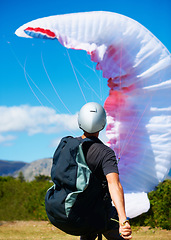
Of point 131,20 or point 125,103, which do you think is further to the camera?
point 125,103

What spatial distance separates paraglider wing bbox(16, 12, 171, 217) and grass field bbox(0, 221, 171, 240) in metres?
2.32

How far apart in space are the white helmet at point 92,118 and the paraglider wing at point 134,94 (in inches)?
67.2

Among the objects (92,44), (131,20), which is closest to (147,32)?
(131,20)

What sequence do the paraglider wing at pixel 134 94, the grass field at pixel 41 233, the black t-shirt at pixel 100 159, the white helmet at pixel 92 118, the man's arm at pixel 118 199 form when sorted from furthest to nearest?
the grass field at pixel 41 233 → the paraglider wing at pixel 134 94 → the white helmet at pixel 92 118 → the black t-shirt at pixel 100 159 → the man's arm at pixel 118 199

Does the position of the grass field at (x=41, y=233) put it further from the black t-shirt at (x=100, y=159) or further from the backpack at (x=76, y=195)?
the black t-shirt at (x=100, y=159)

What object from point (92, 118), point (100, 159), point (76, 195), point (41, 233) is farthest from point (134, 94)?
point (41, 233)

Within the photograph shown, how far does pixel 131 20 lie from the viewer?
15.1ft

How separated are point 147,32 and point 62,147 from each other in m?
2.58

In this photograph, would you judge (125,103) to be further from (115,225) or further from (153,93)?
(115,225)

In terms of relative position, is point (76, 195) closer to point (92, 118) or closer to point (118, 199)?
point (118, 199)

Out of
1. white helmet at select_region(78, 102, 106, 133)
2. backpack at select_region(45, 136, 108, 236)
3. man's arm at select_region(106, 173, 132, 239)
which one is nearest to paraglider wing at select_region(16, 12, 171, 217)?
white helmet at select_region(78, 102, 106, 133)

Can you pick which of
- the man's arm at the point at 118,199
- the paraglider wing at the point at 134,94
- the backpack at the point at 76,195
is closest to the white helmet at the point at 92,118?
the backpack at the point at 76,195

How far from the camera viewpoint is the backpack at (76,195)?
2.79m

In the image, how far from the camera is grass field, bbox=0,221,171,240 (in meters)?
6.93
